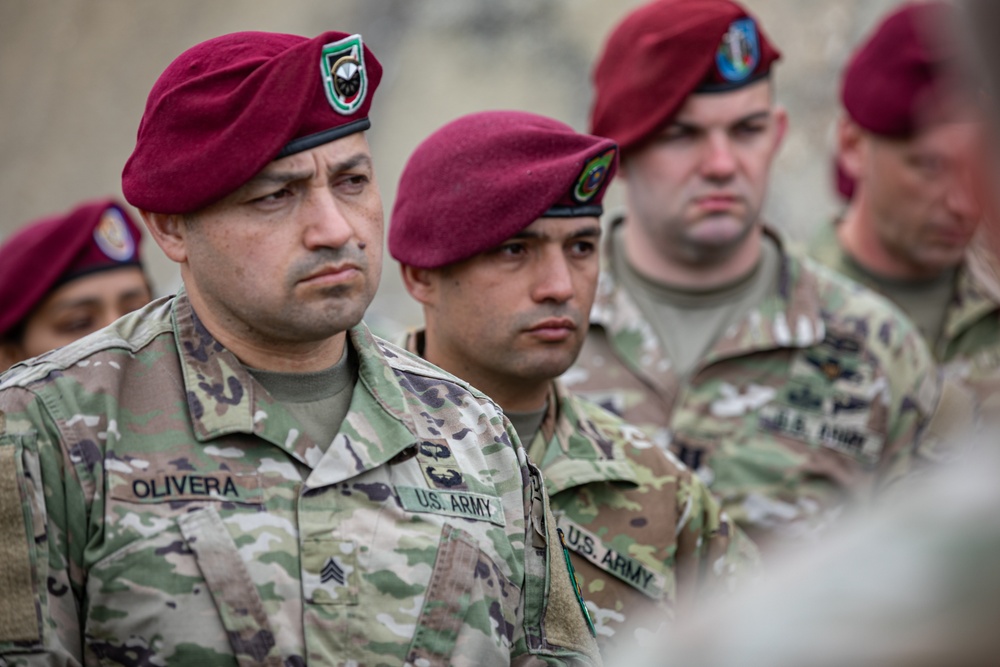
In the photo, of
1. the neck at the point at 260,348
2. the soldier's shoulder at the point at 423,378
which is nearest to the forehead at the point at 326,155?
the neck at the point at 260,348

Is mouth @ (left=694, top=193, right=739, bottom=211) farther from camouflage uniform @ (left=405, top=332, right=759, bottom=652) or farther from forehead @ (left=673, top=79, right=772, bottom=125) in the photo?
camouflage uniform @ (left=405, top=332, right=759, bottom=652)

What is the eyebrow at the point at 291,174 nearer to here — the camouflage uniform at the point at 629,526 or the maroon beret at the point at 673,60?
the camouflage uniform at the point at 629,526

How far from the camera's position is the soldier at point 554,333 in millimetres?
3648

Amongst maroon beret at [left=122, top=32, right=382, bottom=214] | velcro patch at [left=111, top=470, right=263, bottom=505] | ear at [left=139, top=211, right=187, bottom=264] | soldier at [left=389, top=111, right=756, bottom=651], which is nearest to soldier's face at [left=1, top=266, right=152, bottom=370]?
soldier at [left=389, top=111, right=756, bottom=651]

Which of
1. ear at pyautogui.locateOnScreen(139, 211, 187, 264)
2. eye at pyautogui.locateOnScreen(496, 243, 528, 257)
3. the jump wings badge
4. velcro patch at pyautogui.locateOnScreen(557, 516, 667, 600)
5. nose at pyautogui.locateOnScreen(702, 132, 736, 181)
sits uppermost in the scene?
nose at pyautogui.locateOnScreen(702, 132, 736, 181)

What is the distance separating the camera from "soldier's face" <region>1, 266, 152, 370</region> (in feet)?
15.9

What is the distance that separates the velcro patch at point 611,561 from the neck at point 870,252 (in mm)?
2632

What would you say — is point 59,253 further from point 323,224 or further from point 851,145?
point 851,145

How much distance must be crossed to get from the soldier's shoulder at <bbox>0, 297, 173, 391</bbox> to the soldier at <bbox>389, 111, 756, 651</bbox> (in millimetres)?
1038

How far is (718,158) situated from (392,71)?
519 centimetres

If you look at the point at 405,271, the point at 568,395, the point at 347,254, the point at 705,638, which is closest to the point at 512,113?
the point at 405,271

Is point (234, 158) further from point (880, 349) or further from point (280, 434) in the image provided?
point (880, 349)

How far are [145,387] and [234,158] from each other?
0.47 meters

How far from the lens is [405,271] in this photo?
13.2 ft
